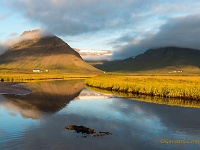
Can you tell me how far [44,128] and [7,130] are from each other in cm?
335

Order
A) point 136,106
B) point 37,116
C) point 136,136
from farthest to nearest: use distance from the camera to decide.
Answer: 1. point 136,106
2. point 37,116
3. point 136,136

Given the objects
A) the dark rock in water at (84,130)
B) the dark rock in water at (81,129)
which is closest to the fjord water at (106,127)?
the dark rock in water at (84,130)

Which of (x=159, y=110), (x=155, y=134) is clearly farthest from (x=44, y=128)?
(x=159, y=110)

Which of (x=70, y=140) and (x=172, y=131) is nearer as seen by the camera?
(x=70, y=140)

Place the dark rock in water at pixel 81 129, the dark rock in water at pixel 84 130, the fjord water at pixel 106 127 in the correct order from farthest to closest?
the dark rock in water at pixel 81 129
the dark rock in water at pixel 84 130
the fjord water at pixel 106 127

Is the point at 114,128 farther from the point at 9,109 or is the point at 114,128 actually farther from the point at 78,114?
the point at 9,109

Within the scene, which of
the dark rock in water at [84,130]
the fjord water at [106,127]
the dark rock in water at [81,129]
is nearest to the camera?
the fjord water at [106,127]

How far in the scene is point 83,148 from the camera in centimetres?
2155

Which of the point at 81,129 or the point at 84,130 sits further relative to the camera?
the point at 81,129

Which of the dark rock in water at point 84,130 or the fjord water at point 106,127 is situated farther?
the dark rock in water at point 84,130

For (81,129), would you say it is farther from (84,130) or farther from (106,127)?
(106,127)

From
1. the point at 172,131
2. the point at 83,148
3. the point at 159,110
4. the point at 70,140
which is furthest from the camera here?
the point at 159,110

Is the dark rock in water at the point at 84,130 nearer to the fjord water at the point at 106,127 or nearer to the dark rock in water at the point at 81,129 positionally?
the dark rock in water at the point at 81,129

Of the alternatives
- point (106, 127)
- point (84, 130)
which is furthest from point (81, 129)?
point (106, 127)
